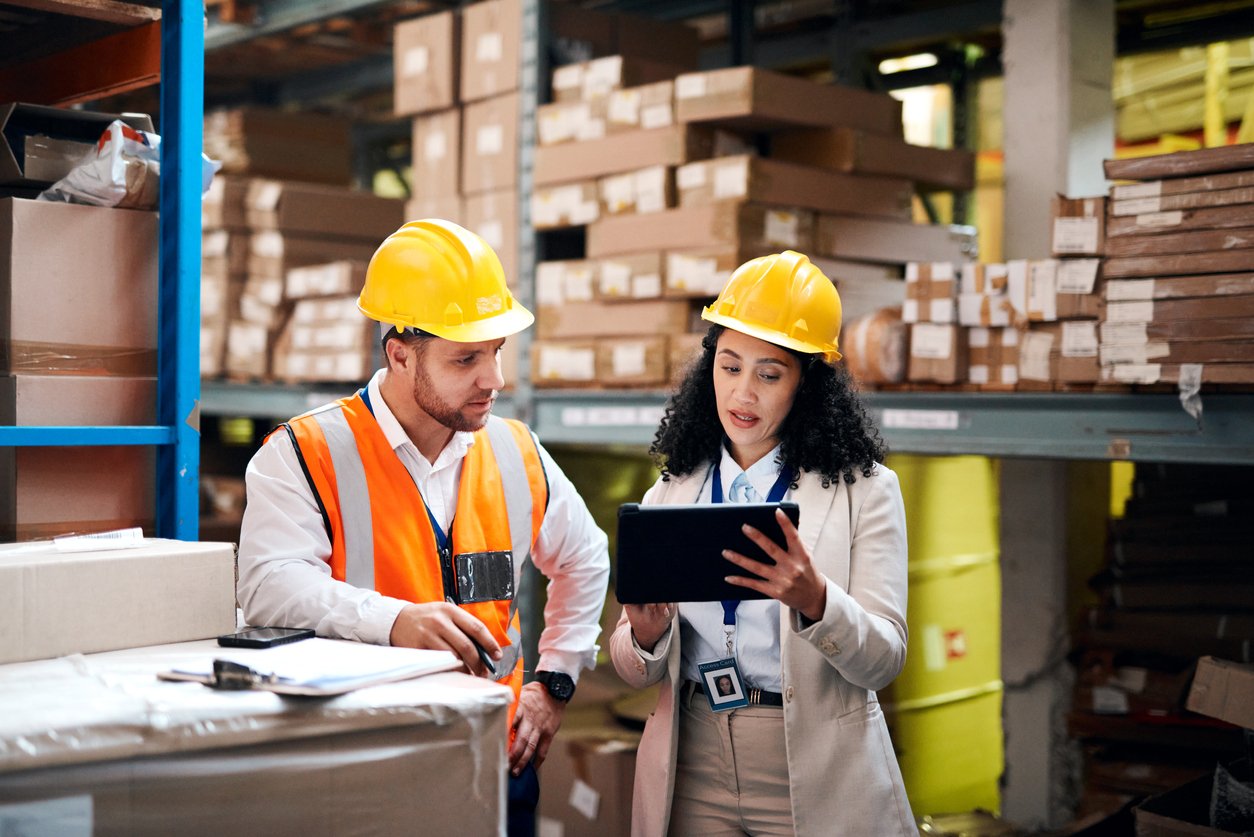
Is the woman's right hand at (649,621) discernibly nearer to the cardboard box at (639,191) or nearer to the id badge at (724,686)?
the id badge at (724,686)

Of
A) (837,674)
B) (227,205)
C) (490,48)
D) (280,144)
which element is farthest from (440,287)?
(280,144)

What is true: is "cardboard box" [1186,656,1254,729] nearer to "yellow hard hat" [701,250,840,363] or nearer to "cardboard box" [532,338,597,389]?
"yellow hard hat" [701,250,840,363]

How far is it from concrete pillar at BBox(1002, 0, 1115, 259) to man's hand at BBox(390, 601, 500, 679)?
3160 mm

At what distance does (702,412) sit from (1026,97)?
2.66 meters

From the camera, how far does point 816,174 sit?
4.68 metres

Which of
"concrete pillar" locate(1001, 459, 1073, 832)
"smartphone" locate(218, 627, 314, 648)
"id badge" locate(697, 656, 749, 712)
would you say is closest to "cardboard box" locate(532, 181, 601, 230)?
"concrete pillar" locate(1001, 459, 1073, 832)

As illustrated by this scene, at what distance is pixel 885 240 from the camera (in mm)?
4945

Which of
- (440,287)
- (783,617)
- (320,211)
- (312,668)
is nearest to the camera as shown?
(312,668)

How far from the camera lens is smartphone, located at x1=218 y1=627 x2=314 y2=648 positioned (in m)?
1.82

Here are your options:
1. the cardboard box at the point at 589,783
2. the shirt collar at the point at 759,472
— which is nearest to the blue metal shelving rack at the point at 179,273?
the shirt collar at the point at 759,472

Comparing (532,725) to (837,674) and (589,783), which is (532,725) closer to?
(837,674)

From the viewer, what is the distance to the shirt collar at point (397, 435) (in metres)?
2.41

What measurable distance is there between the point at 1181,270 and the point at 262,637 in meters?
2.69

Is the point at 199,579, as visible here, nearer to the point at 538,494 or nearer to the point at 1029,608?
the point at 538,494
